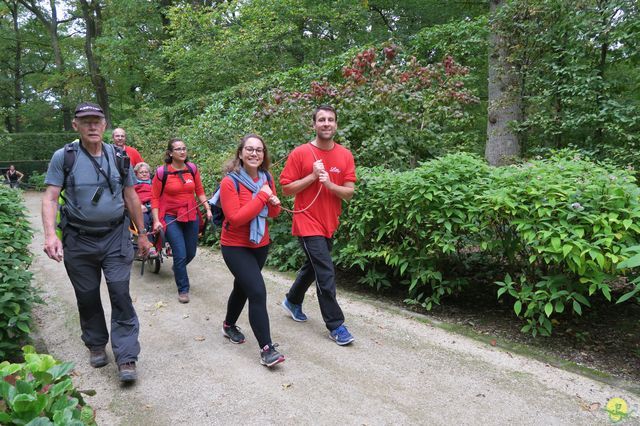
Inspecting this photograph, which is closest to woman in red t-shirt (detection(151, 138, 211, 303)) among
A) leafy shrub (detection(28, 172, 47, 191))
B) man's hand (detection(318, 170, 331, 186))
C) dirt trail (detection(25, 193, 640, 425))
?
dirt trail (detection(25, 193, 640, 425))

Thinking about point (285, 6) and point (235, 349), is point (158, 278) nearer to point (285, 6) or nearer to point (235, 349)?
point (235, 349)

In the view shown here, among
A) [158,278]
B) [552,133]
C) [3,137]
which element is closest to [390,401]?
[158,278]

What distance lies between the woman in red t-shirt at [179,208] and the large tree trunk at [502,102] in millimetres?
5443

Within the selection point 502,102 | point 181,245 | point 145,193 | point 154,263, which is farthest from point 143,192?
point 502,102

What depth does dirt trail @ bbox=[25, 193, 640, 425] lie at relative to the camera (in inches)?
118

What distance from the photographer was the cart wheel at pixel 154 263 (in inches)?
256

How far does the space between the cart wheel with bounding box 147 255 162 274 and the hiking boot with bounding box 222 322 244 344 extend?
8.81ft

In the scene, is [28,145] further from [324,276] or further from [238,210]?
[324,276]

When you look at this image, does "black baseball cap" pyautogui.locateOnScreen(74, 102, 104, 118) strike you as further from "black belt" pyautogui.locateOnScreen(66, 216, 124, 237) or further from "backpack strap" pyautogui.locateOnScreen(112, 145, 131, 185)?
"black belt" pyautogui.locateOnScreen(66, 216, 124, 237)

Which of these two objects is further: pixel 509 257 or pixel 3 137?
pixel 3 137

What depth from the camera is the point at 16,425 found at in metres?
1.59

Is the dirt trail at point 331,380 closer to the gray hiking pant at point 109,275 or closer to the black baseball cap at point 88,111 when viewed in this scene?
the gray hiking pant at point 109,275

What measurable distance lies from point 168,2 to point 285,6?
9890 mm

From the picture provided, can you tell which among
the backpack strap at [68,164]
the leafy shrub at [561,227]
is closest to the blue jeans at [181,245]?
the backpack strap at [68,164]
